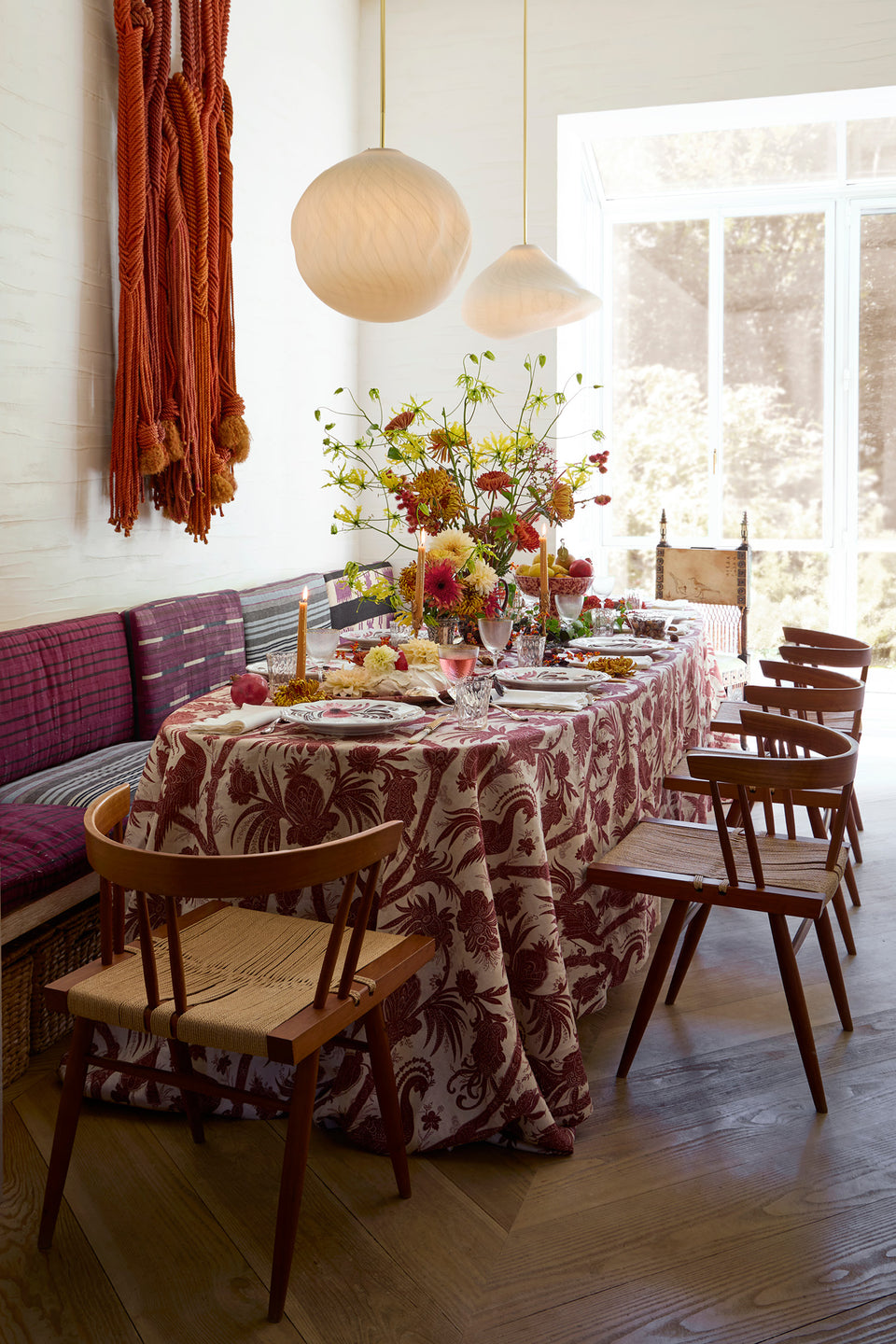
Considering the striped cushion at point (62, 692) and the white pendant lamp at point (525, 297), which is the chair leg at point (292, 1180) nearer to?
the striped cushion at point (62, 692)

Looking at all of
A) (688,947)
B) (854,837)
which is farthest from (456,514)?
(854,837)

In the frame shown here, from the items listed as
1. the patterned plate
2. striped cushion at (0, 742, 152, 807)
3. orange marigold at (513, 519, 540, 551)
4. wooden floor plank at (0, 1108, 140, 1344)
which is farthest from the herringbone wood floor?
orange marigold at (513, 519, 540, 551)

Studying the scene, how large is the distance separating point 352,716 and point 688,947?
87 cm

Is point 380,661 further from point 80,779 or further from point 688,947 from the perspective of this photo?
point 80,779

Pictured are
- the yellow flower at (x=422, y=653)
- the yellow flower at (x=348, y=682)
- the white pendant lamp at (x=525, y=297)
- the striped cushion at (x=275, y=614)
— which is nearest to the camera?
the yellow flower at (x=348, y=682)

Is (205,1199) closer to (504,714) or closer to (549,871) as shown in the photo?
(549,871)

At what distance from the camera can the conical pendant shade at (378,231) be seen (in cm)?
Answer: 240

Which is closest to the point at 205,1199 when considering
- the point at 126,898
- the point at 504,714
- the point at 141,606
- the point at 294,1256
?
the point at 294,1256

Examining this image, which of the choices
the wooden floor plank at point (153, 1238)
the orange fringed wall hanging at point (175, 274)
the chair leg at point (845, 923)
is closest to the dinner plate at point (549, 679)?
the chair leg at point (845, 923)

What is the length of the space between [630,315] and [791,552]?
1.62 metres

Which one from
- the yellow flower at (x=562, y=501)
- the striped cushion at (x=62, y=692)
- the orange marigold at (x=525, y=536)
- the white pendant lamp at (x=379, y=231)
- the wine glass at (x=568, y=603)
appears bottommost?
the striped cushion at (x=62, y=692)

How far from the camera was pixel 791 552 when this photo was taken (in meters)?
6.16

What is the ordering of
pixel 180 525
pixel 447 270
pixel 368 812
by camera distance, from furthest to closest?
pixel 180 525, pixel 447 270, pixel 368 812

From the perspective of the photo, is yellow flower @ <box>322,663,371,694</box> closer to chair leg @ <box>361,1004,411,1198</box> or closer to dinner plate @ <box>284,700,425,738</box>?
dinner plate @ <box>284,700,425,738</box>
